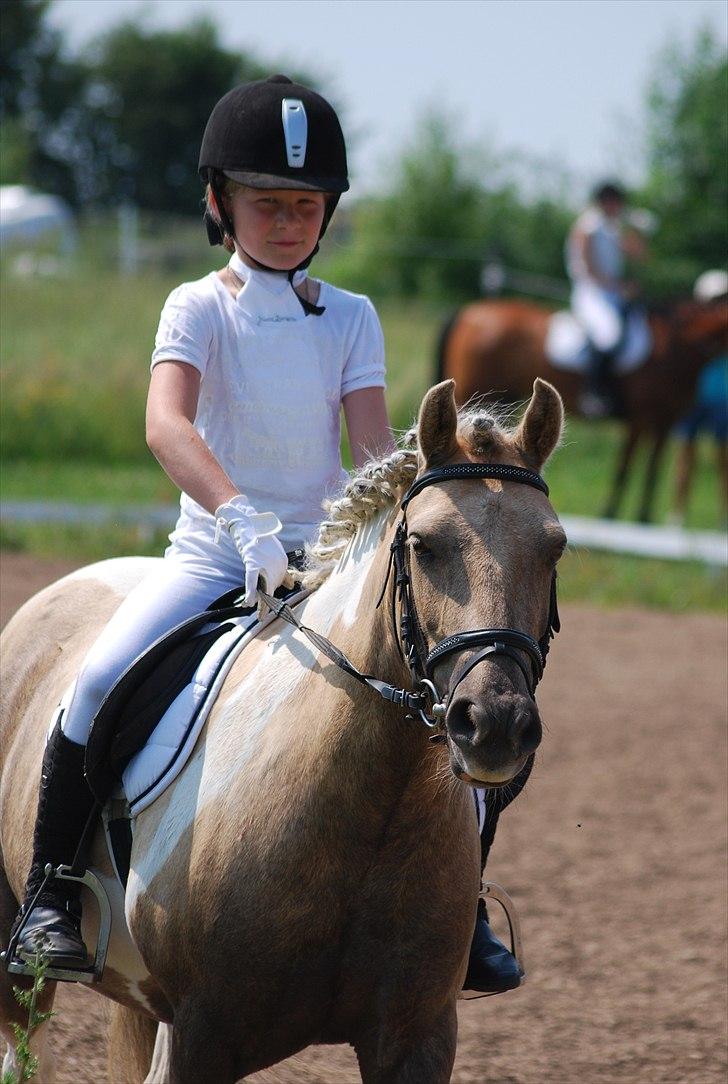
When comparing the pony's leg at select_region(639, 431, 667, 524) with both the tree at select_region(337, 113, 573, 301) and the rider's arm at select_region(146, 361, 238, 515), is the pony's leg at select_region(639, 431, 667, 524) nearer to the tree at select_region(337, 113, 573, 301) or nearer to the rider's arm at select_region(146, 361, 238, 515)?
the rider's arm at select_region(146, 361, 238, 515)

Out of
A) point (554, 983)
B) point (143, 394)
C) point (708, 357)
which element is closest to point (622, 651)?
point (554, 983)

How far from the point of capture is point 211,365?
326 centimetres

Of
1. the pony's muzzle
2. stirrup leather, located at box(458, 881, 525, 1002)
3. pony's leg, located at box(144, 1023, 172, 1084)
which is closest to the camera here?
the pony's muzzle

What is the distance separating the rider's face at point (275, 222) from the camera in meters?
3.31

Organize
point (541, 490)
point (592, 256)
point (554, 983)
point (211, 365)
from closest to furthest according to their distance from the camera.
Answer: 1. point (541, 490)
2. point (211, 365)
3. point (554, 983)
4. point (592, 256)

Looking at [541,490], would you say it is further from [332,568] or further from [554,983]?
[554,983]

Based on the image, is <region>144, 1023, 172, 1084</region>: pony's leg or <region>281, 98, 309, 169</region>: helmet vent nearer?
<region>144, 1023, 172, 1084</region>: pony's leg

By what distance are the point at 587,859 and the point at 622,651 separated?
344cm

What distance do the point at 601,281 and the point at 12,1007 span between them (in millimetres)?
12245

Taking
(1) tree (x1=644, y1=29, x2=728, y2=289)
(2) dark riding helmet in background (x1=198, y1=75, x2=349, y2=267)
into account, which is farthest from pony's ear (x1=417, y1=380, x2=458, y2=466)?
(1) tree (x1=644, y1=29, x2=728, y2=289)

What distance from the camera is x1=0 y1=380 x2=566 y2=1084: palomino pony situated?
8.43ft

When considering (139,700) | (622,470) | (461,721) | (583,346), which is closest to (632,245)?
(583,346)

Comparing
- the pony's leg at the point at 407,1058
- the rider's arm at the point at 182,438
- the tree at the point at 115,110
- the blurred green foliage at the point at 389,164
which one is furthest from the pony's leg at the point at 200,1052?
the tree at the point at 115,110

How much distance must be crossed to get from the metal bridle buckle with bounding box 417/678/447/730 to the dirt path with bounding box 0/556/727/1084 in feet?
1.84
